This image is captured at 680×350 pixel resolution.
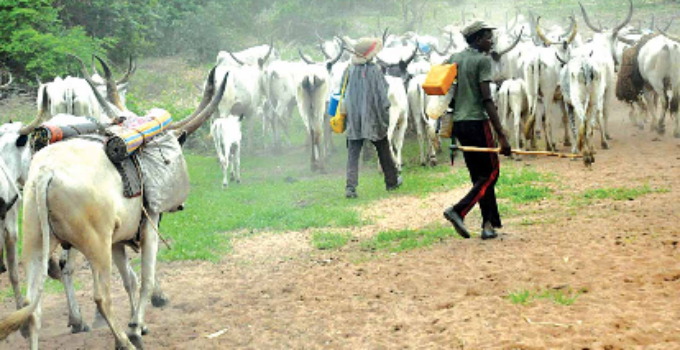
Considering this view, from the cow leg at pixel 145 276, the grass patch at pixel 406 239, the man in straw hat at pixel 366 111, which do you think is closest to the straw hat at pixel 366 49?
the man in straw hat at pixel 366 111

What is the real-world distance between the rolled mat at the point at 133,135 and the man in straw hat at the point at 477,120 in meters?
2.86

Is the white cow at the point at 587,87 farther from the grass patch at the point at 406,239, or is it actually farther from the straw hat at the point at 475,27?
the straw hat at the point at 475,27

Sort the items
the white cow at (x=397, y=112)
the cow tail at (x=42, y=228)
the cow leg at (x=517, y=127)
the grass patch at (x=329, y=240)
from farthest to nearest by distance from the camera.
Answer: the cow leg at (x=517, y=127) → the white cow at (x=397, y=112) → the grass patch at (x=329, y=240) → the cow tail at (x=42, y=228)

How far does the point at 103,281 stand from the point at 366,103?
258 inches

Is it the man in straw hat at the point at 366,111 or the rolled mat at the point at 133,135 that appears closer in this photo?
the rolled mat at the point at 133,135

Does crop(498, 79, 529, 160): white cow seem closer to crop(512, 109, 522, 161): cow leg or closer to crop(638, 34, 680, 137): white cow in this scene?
crop(512, 109, 522, 161): cow leg

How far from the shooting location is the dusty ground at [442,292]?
4.73 metres

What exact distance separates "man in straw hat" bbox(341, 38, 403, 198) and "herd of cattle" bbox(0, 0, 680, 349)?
100 centimetres

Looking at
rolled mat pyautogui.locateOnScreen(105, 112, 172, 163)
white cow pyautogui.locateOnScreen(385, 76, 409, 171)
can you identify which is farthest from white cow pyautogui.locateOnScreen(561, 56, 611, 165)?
rolled mat pyautogui.locateOnScreen(105, 112, 172, 163)

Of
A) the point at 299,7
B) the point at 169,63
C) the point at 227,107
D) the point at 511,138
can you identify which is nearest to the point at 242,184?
the point at 227,107

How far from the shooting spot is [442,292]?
5.79 metres

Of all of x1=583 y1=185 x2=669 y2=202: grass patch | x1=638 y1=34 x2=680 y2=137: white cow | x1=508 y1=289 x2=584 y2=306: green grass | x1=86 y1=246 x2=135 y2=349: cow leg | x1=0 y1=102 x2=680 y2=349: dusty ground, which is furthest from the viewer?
x1=638 y1=34 x2=680 y2=137: white cow

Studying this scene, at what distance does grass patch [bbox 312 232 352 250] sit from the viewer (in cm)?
796

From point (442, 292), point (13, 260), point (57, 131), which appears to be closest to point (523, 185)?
point (442, 292)
